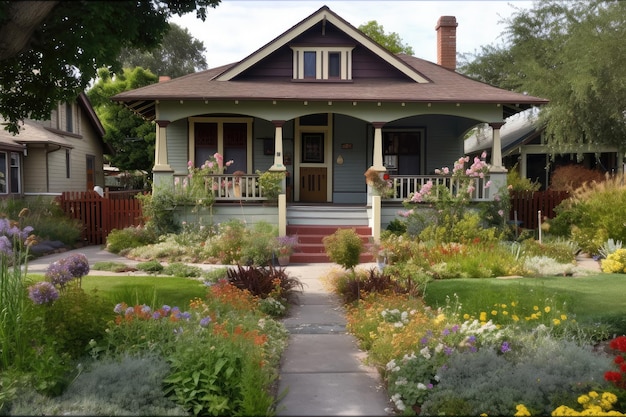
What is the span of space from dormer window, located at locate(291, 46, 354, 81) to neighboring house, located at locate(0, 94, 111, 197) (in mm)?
7977

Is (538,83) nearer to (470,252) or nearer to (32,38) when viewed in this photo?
(470,252)

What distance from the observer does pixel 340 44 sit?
56.9ft

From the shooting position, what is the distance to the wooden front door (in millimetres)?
18609

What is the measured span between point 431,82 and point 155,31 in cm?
1156

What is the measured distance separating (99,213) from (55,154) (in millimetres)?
8623

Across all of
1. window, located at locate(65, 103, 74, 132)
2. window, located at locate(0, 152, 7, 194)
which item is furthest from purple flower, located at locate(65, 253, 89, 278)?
window, located at locate(65, 103, 74, 132)

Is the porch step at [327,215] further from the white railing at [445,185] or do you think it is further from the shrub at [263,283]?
the shrub at [263,283]

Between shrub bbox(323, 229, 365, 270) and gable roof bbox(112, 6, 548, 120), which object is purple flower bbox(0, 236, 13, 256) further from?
gable roof bbox(112, 6, 548, 120)

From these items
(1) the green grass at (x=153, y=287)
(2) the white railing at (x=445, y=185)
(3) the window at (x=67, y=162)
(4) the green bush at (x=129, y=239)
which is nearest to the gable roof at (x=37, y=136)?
(3) the window at (x=67, y=162)

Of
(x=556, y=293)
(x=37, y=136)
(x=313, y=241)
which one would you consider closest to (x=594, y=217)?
(x=556, y=293)

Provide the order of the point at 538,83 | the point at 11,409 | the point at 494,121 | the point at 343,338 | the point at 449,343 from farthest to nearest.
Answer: the point at 538,83 < the point at 494,121 < the point at 343,338 < the point at 449,343 < the point at 11,409

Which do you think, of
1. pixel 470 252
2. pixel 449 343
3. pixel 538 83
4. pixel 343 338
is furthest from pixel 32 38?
pixel 538 83

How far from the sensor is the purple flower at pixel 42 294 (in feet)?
17.5

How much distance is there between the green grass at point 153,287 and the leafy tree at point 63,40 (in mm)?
2817
